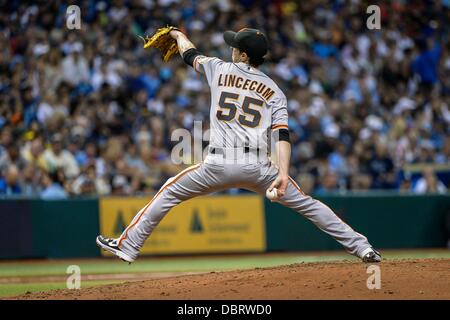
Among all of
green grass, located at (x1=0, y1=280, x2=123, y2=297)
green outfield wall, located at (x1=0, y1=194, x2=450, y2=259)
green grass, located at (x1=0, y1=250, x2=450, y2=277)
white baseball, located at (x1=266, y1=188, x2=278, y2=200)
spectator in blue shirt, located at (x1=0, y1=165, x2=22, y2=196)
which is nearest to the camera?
white baseball, located at (x1=266, y1=188, x2=278, y2=200)

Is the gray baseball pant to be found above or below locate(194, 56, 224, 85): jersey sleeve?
below

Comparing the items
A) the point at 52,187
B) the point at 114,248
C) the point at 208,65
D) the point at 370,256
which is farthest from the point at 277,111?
the point at 52,187

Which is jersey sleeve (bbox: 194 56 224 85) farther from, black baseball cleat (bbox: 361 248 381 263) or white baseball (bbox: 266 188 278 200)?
black baseball cleat (bbox: 361 248 381 263)

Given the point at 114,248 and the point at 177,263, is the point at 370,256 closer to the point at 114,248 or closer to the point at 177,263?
the point at 114,248

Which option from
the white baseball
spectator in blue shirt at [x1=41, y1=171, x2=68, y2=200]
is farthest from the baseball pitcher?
spectator in blue shirt at [x1=41, y1=171, x2=68, y2=200]

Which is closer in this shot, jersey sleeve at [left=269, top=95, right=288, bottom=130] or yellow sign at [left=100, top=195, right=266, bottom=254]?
jersey sleeve at [left=269, top=95, right=288, bottom=130]

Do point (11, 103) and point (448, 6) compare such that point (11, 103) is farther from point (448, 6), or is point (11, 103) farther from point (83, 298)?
point (448, 6)

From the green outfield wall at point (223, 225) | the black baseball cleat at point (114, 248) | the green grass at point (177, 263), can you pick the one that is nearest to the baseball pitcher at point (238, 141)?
the black baseball cleat at point (114, 248)

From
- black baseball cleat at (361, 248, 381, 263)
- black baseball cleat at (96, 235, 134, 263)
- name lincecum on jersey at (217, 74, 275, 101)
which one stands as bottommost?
black baseball cleat at (361, 248, 381, 263)
